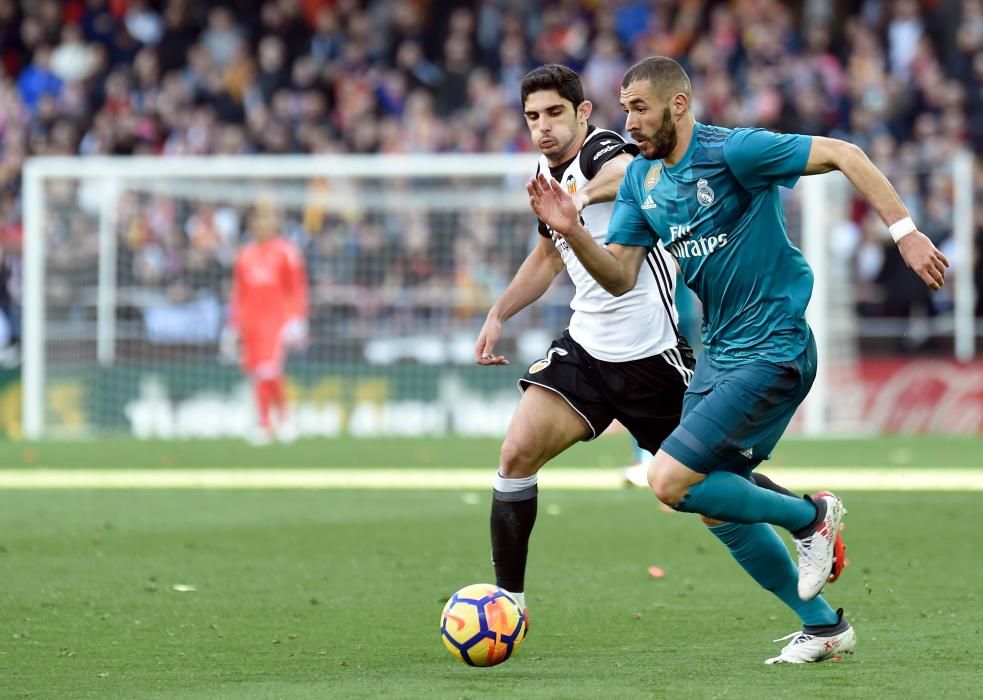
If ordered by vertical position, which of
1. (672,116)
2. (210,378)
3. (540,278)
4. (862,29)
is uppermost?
(862,29)

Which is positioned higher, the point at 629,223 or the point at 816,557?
the point at 629,223

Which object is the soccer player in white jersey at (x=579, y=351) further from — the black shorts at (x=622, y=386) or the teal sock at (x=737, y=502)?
the teal sock at (x=737, y=502)

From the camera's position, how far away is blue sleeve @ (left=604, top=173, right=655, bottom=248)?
6086mm

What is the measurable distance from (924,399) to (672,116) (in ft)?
40.8

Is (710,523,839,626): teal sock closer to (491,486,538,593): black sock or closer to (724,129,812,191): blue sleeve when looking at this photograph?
(491,486,538,593): black sock

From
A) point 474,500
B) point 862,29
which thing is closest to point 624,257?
point 474,500

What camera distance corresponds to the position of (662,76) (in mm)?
5848

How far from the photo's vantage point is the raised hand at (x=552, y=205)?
5.66 meters

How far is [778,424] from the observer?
5.88 m

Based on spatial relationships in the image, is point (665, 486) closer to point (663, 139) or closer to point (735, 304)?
point (735, 304)

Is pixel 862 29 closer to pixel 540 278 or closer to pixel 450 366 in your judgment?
pixel 450 366

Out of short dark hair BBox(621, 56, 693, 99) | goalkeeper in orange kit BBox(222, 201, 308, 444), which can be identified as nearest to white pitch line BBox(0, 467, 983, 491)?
goalkeeper in orange kit BBox(222, 201, 308, 444)

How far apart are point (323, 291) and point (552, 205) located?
46.0 ft

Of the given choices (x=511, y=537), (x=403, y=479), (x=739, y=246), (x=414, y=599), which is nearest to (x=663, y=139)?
(x=739, y=246)
